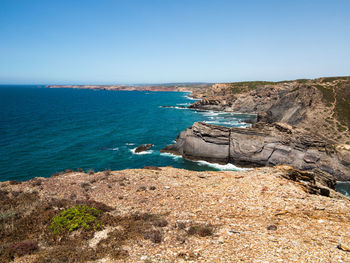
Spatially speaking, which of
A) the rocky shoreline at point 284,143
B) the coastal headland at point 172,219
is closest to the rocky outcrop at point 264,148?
the rocky shoreline at point 284,143

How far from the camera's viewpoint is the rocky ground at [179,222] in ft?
33.3

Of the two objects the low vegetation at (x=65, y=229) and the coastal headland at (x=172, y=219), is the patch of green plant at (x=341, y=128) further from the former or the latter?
the low vegetation at (x=65, y=229)

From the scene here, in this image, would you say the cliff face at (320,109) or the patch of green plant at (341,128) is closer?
the patch of green plant at (341,128)

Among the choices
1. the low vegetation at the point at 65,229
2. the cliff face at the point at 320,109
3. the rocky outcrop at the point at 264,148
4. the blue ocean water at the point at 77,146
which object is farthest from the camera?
the cliff face at the point at 320,109

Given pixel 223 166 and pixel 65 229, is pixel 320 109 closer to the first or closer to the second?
pixel 223 166

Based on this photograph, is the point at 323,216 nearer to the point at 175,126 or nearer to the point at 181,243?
the point at 181,243

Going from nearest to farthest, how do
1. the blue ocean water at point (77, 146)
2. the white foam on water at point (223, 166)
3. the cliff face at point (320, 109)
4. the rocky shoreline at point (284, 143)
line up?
the rocky shoreline at point (284, 143), the blue ocean water at point (77, 146), the white foam on water at point (223, 166), the cliff face at point (320, 109)

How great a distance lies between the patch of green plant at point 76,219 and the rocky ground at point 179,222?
323 mm

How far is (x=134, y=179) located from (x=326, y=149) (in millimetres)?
38334

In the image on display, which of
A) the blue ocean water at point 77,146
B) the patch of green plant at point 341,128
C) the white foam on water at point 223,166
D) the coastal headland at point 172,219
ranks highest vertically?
the coastal headland at point 172,219

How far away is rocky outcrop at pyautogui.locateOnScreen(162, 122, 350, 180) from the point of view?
1543 inches

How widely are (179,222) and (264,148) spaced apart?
34.8 metres

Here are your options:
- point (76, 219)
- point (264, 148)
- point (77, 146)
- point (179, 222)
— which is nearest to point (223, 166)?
point (264, 148)

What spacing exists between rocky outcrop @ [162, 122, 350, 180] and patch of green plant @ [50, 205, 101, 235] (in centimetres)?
3404
